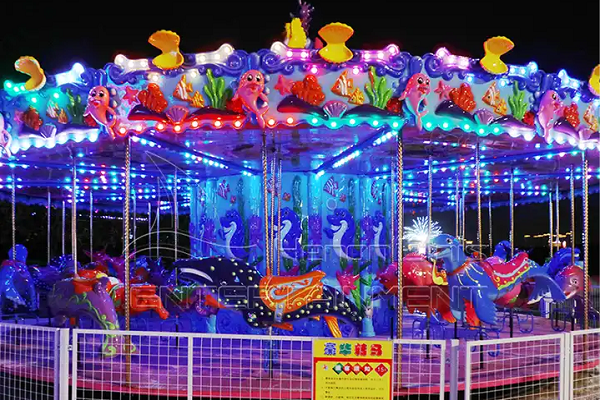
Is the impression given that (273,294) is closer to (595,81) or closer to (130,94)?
(130,94)

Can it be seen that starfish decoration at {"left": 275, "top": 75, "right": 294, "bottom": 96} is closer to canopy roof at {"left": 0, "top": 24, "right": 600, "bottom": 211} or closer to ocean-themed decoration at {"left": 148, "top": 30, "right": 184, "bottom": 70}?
canopy roof at {"left": 0, "top": 24, "right": 600, "bottom": 211}

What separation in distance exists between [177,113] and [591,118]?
16.0ft

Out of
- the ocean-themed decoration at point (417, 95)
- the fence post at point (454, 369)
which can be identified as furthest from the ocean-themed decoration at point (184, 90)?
the fence post at point (454, 369)

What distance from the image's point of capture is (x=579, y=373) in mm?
6871

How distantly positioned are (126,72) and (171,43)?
2.01 feet

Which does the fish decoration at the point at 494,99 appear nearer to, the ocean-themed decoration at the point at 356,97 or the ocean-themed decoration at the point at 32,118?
the ocean-themed decoration at the point at 356,97

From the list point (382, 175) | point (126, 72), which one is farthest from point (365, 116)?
point (382, 175)

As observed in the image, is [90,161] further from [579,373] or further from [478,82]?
[579,373]

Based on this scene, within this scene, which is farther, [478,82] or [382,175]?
[382,175]

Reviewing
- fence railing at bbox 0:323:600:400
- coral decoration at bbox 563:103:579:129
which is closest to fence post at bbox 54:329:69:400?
fence railing at bbox 0:323:600:400

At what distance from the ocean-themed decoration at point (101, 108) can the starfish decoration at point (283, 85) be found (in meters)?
1.77

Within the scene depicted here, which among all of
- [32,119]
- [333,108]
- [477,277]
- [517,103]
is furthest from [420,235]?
[32,119]

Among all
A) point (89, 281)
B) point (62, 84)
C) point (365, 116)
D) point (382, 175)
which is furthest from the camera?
point (382, 175)

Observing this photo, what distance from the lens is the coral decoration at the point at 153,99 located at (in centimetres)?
639
